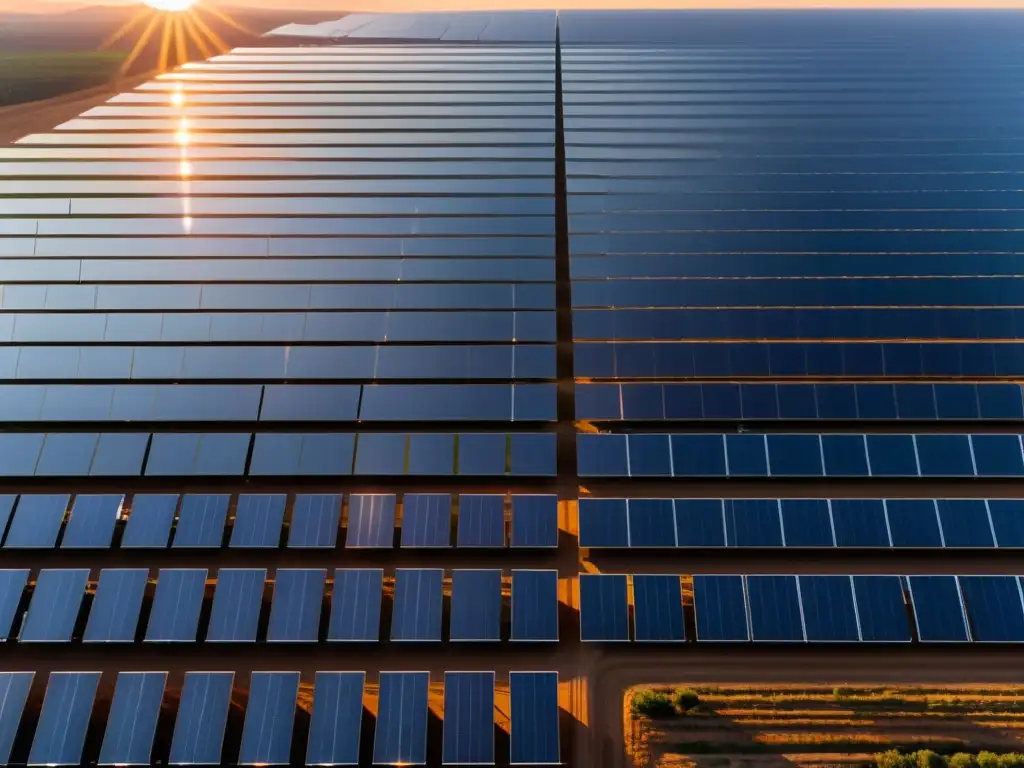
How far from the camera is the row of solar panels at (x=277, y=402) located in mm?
19969

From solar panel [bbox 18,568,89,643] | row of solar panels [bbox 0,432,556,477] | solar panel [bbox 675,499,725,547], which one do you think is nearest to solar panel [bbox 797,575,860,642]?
solar panel [bbox 675,499,725,547]

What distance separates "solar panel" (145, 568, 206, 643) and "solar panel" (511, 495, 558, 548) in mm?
10368

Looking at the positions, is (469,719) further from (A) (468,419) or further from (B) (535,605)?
(A) (468,419)

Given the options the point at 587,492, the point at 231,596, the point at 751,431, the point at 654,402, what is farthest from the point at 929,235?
the point at 231,596

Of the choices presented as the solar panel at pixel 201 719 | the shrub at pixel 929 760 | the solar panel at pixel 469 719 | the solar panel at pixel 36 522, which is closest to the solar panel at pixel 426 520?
the solar panel at pixel 469 719

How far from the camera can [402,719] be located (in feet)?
48.2

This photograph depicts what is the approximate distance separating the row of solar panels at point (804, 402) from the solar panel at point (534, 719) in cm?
906

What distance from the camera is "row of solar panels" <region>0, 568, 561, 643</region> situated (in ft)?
52.7

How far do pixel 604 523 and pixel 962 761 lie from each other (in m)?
11.4

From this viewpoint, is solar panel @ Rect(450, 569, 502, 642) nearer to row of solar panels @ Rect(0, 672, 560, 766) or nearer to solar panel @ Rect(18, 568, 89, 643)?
row of solar panels @ Rect(0, 672, 560, 766)

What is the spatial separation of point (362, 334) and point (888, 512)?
2112cm

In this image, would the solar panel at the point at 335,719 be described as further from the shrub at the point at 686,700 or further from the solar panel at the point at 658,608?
the shrub at the point at 686,700

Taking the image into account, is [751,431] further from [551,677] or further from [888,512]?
[551,677]

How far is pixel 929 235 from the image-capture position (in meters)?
26.1
